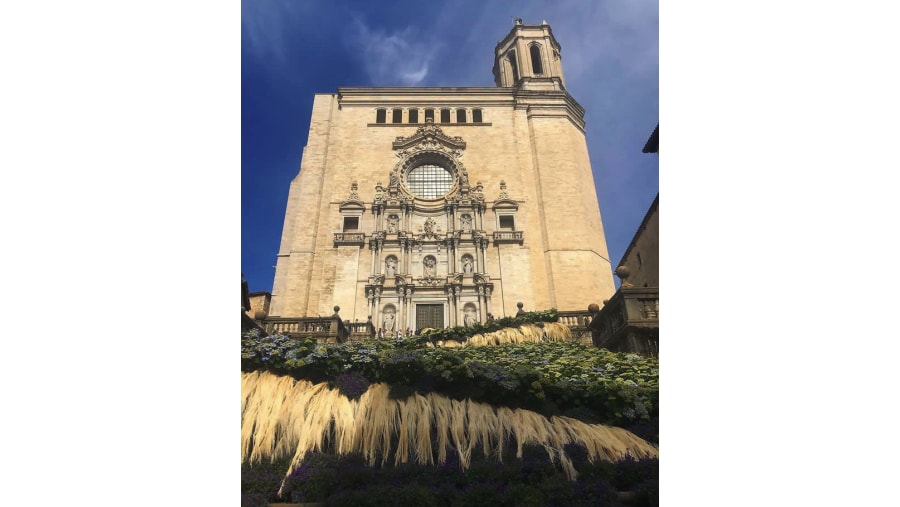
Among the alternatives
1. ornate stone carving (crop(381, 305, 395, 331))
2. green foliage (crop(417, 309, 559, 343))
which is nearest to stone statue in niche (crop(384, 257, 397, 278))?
ornate stone carving (crop(381, 305, 395, 331))

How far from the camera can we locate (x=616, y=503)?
4.49 m

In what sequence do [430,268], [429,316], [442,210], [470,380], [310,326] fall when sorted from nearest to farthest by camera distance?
[470,380], [310,326], [429,316], [430,268], [442,210]

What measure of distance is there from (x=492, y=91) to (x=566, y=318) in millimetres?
19070

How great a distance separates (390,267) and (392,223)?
282 centimetres

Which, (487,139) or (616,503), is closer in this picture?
(616,503)

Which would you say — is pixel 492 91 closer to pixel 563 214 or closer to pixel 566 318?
pixel 563 214

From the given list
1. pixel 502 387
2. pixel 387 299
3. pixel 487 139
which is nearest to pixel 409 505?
pixel 502 387

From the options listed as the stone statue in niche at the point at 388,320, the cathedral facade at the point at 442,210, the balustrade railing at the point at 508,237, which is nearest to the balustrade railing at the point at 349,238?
the cathedral facade at the point at 442,210

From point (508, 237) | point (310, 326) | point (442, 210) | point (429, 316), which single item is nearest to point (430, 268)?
point (429, 316)

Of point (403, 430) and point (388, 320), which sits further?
point (388, 320)

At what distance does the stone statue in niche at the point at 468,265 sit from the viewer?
2648 centimetres

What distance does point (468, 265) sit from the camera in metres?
26.7

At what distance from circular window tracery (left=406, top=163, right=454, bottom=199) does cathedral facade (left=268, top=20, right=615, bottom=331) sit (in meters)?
0.07

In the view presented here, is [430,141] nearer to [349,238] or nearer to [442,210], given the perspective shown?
[442,210]
